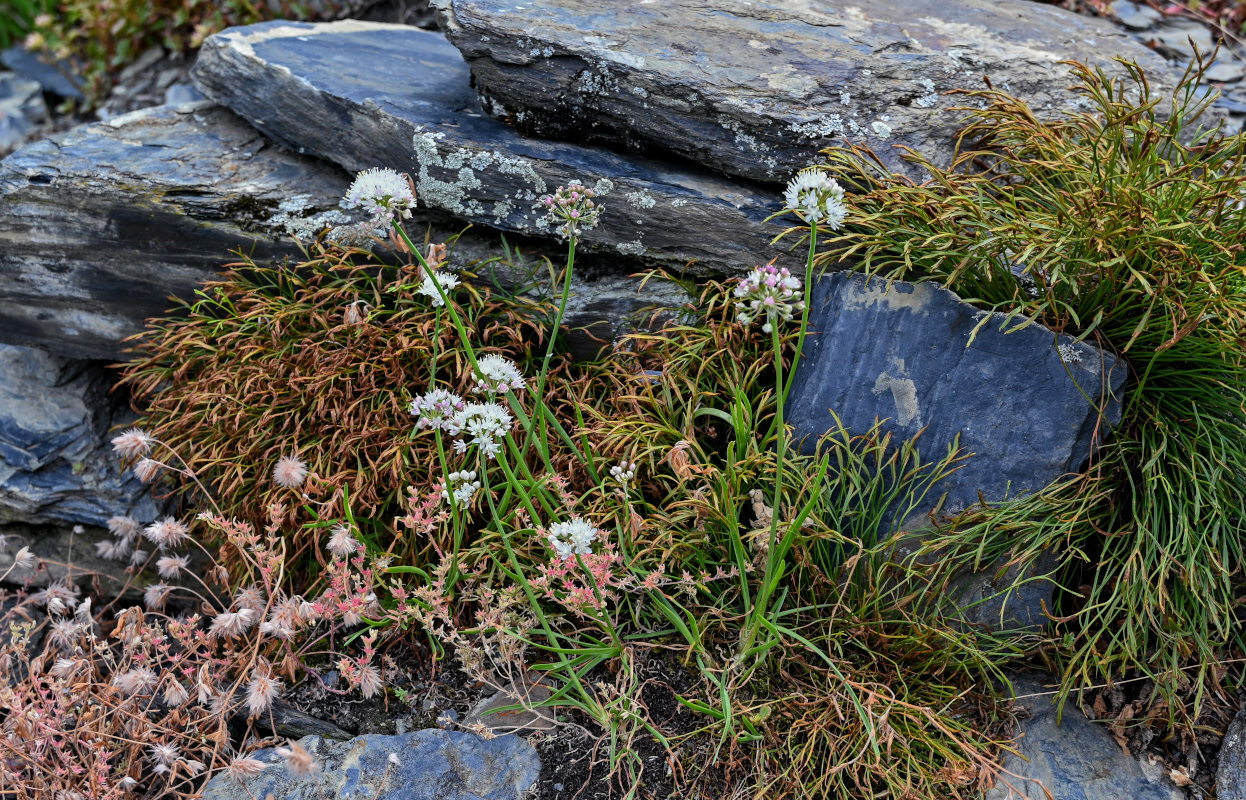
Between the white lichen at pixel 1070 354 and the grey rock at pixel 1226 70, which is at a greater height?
the grey rock at pixel 1226 70

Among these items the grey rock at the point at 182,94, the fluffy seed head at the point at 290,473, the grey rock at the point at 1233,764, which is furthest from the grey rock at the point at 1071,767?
the grey rock at the point at 182,94

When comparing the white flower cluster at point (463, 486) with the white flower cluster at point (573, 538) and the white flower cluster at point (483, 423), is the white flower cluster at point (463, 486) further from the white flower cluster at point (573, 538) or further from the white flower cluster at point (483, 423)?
the white flower cluster at point (573, 538)

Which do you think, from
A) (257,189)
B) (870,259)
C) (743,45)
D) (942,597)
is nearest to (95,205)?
(257,189)

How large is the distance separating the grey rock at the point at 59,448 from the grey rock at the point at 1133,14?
6.35 m

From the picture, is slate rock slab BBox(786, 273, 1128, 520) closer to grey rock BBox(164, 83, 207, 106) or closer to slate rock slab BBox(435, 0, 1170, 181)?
slate rock slab BBox(435, 0, 1170, 181)

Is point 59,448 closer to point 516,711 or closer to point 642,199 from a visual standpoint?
point 516,711

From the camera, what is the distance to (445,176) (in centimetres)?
374

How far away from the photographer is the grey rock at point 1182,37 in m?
4.95

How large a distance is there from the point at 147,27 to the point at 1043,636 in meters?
7.70

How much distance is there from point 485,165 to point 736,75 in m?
1.16

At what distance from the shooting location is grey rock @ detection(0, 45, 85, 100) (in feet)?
23.1

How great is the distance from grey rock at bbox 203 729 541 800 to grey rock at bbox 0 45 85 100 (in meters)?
6.49

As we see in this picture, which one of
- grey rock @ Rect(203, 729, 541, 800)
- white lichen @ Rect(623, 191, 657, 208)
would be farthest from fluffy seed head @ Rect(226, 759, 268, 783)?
white lichen @ Rect(623, 191, 657, 208)

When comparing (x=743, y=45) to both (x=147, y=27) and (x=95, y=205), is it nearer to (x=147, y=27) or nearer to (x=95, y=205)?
(x=95, y=205)
